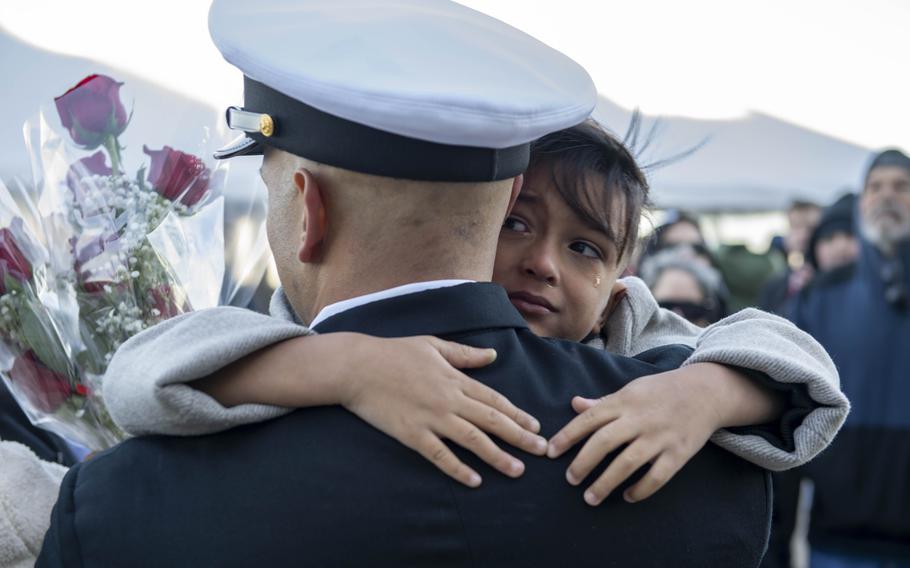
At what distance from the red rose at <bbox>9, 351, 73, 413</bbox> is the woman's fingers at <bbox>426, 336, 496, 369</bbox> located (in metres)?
0.71

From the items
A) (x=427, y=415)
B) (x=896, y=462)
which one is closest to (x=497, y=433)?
(x=427, y=415)

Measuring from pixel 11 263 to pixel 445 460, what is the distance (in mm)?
850

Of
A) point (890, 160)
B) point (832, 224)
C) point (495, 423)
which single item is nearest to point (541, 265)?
point (495, 423)

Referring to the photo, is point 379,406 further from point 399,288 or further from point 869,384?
point 869,384

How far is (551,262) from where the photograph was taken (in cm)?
204

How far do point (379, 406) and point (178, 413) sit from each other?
0.25m

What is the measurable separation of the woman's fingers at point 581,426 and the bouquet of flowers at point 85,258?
0.74 meters

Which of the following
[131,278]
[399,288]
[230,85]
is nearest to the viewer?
[399,288]

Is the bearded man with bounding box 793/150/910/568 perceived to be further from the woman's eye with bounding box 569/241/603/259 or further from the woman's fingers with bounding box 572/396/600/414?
the woman's fingers with bounding box 572/396/600/414

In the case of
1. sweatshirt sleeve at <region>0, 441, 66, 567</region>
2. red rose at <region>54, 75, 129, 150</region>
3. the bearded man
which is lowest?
the bearded man

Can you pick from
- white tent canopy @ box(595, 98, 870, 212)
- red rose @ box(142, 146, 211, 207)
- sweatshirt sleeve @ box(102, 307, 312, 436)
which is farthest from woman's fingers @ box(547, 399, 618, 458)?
white tent canopy @ box(595, 98, 870, 212)

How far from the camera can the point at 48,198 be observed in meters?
1.81

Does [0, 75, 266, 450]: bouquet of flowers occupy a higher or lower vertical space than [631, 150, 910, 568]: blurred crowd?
higher

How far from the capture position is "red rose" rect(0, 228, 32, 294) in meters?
1.79
